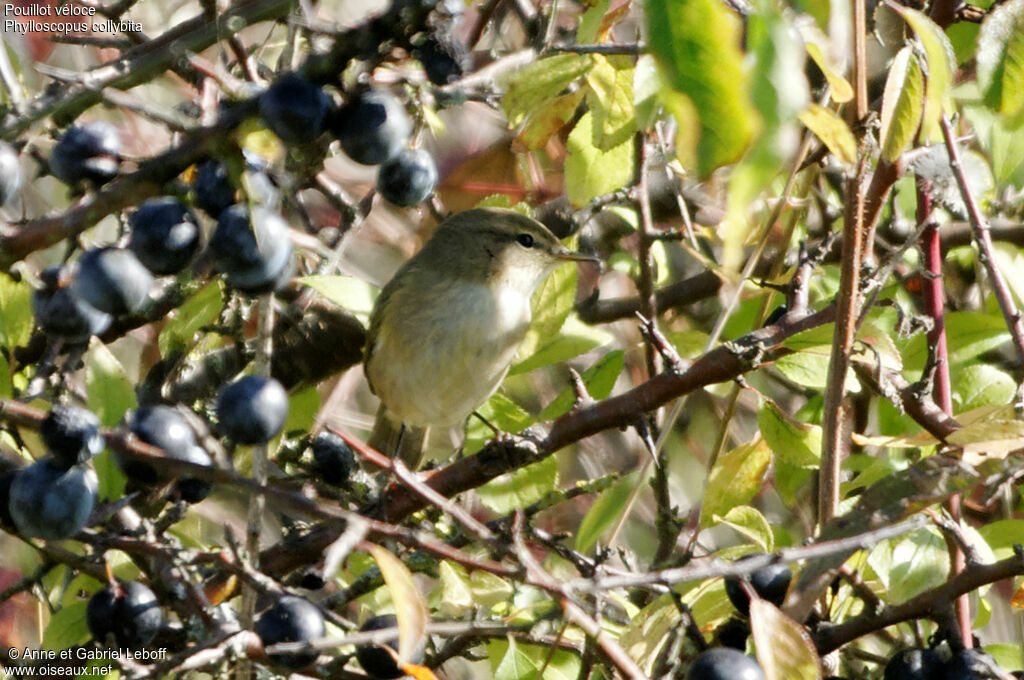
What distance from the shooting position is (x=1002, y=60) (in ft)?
5.38

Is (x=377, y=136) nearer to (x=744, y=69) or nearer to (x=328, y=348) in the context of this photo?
(x=744, y=69)

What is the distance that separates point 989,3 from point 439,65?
1.46m

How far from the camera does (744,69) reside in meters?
0.88

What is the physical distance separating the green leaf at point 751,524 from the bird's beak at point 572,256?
3.68ft

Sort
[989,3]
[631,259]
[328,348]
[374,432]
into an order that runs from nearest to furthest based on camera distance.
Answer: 1. [989,3]
2. [328,348]
3. [631,259]
4. [374,432]

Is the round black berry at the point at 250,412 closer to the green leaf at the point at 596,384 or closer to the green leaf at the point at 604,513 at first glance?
the green leaf at the point at 604,513

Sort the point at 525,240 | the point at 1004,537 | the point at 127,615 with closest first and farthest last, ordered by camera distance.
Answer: the point at 127,615 → the point at 1004,537 → the point at 525,240

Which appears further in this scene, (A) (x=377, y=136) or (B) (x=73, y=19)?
(B) (x=73, y=19)

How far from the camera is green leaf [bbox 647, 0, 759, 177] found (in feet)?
2.80

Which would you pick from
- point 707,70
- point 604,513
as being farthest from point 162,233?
point 604,513

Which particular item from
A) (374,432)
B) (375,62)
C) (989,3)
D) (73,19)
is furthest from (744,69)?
(73,19)

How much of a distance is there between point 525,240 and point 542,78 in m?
1.47

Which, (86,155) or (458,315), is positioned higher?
(86,155)

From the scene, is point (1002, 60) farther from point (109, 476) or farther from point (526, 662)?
point (109, 476)
